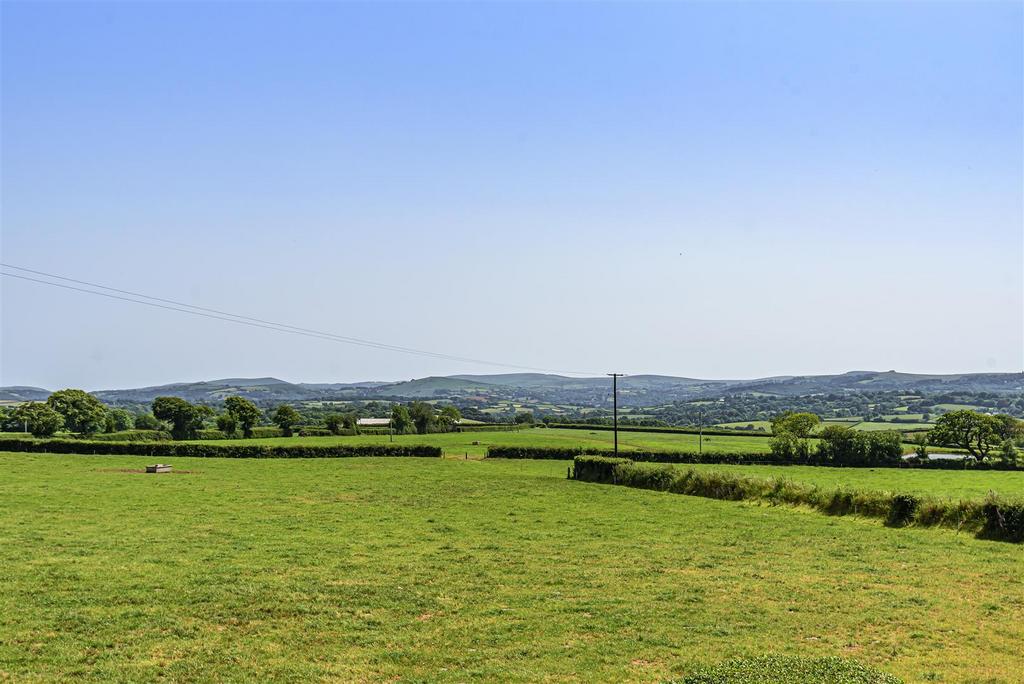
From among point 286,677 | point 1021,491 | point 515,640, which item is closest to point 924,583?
point 515,640

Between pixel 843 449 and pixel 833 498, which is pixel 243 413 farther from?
pixel 833 498

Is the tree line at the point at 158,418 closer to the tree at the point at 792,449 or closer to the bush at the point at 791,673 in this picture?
the tree at the point at 792,449

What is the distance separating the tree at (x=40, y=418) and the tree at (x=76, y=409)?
286cm

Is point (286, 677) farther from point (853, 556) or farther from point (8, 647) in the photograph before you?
point (853, 556)

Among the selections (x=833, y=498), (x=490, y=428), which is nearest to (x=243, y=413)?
(x=490, y=428)

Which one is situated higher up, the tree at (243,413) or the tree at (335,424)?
the tree at (243,413)

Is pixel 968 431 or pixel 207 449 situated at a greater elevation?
pixel 968 431

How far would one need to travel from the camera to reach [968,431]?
9688 cm

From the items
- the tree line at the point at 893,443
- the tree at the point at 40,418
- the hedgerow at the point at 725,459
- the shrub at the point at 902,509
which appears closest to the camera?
the shrub at the point at 902,509

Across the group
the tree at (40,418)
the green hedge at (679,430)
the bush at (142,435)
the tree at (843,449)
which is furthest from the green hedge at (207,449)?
the green hedge at (679,430)

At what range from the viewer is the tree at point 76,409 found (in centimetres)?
12281

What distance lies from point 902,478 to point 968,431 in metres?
33.1

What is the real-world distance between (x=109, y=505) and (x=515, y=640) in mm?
32846

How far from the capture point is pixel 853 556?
2889 cm
